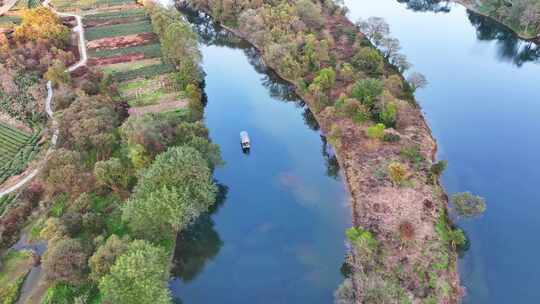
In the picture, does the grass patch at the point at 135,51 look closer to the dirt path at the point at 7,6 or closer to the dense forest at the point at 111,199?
the dense forest at the point at 111,199

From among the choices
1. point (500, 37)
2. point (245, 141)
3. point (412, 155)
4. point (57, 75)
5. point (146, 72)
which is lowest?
point (57, 75)

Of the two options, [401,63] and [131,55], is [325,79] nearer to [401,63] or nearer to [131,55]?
[401,63]

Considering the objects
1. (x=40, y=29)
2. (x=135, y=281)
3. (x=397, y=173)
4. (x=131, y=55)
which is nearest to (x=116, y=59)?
(x=131, y=55)

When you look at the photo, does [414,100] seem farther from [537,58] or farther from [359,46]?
[537,58]

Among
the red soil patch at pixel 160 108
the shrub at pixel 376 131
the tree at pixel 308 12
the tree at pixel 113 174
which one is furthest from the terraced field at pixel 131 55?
the shrub at pixel 376 131

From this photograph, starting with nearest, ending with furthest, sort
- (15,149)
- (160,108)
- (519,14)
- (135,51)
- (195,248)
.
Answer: (195,248), (15,149), (160,108), (519,14), (135,51)

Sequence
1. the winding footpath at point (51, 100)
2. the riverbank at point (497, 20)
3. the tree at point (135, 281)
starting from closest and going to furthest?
the tree at point (135, 281), the winding footpath at point (51, 100), the riverbank at point (497, 20)
